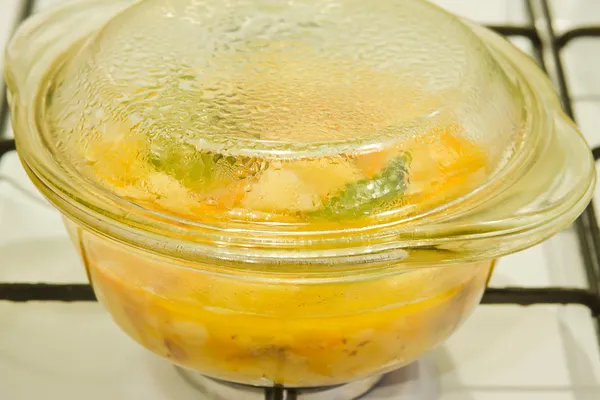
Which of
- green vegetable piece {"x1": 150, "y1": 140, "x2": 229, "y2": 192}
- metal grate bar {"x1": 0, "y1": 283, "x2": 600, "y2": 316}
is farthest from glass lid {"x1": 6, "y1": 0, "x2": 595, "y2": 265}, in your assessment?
→ metal grate bar {"x1": 0, "y1": 283, "x2": 600, "y2": 316}

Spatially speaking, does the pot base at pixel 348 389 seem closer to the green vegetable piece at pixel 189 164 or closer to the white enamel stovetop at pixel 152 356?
the white enamel stovetop at pixel 152 356

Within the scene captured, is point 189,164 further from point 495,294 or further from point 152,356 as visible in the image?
point 495,294

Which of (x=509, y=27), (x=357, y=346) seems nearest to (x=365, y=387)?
(x=357, y=346)

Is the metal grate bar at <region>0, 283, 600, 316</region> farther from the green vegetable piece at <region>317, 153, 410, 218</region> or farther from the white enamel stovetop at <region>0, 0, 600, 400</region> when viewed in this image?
the green vegetable piece at <region>317, 153, 410, 218</region>

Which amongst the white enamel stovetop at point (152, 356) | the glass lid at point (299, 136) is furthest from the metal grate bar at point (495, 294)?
the glass lid at point (299, 136)

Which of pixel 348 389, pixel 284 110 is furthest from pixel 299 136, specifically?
pixel 348 389
